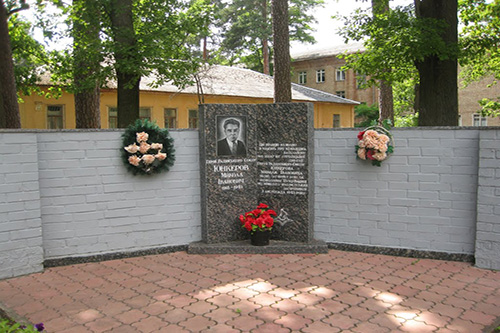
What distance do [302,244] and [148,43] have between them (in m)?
6.04

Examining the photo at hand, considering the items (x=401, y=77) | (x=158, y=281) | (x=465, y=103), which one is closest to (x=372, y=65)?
(x=401, y=77)

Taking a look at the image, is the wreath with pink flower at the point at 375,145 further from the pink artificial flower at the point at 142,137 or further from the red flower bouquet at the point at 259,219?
the pink artificial flower at the point at 142,137

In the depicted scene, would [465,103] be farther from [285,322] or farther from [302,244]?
[285,322]

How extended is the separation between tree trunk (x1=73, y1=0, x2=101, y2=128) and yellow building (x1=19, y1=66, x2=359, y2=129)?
343 centimetres

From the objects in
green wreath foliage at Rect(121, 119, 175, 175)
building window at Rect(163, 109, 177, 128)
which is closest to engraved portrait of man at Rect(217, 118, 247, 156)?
green wreath foliage at Rect(121, 119, 175, 175)

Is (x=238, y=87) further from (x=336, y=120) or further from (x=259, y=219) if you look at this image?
(x=259, y=219)

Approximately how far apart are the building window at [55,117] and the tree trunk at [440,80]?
14.8m

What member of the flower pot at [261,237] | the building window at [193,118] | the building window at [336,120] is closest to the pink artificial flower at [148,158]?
the flower pot at [261,237]

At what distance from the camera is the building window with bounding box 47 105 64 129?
61.4 feet

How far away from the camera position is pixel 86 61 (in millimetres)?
10742

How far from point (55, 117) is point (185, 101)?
19.1 feet

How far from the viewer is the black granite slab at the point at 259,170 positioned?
6.35 metres

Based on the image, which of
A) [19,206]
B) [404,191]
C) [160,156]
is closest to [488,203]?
[404,191]

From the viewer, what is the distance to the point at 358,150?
609 centimetres
